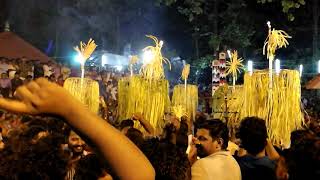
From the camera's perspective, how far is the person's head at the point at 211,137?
15.9 ft

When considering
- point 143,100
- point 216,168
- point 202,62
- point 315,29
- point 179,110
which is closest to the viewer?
point 216,168

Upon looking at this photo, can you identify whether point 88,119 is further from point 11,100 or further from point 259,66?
point 259,66

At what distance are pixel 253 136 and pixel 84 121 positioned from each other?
10.6ft

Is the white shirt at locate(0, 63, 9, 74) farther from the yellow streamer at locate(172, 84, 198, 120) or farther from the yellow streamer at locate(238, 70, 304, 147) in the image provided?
the yellow streamer at locate(238, 70, 304, 147)

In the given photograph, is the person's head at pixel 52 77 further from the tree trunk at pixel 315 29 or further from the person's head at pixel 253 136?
the tree trunk at pixel 315 29

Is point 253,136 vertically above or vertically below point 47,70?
below

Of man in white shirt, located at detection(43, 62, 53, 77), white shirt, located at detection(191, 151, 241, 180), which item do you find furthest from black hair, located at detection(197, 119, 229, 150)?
man in white shirt, located at detection(43, 62, 53, 77)

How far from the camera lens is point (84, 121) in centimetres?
158

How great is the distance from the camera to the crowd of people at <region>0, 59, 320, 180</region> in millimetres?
1538

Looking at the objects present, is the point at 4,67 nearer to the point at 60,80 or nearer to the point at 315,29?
the point at 60,80

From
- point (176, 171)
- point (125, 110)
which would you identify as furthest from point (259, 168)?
point (125, 110)

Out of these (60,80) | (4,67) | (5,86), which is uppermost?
(4,67)

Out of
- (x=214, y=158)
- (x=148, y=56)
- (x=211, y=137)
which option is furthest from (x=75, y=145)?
(x=148, y=56)

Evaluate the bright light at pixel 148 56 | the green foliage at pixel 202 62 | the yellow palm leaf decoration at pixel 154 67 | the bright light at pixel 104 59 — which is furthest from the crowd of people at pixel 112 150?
the green foliage at pixel 202 62
